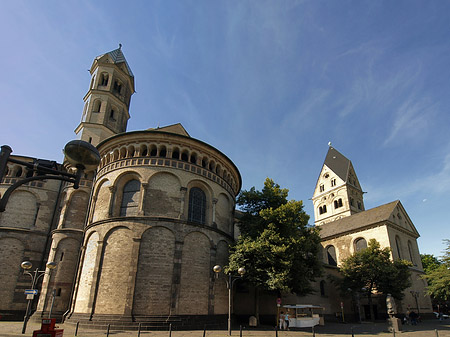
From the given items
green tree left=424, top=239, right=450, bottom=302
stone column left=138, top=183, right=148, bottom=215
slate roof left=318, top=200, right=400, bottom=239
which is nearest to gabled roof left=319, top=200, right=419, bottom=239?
slate roof left=318, top=200, right=400, bottom=239

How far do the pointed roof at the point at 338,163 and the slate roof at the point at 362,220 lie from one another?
1765 centimetres

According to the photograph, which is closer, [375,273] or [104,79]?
[375,273]

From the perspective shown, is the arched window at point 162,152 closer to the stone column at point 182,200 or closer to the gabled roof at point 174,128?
the stone column at point 182,200

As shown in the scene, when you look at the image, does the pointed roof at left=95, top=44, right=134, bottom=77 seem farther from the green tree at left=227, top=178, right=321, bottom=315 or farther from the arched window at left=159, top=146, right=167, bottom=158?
the green tree at left=227, top=178, right=321, bottom=315

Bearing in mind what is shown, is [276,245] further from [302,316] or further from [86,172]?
[86,172]

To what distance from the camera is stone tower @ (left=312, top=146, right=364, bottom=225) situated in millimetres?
58506

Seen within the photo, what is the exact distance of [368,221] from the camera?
39.6 metres

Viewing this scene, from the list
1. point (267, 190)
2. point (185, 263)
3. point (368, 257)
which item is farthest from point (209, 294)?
point (368, 257)

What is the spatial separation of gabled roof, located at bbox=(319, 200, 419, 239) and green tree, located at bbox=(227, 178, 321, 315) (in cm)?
1538

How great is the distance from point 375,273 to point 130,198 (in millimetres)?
25625

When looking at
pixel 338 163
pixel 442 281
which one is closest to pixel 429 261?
pixel 338 163

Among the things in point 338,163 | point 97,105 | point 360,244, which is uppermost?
point 338,163

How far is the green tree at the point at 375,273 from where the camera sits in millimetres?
29953

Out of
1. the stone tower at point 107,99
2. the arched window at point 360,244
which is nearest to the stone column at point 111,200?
the stone tower at point 107,99
